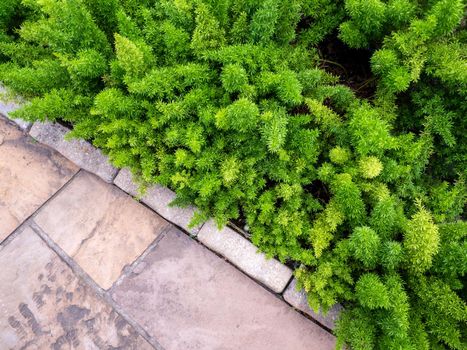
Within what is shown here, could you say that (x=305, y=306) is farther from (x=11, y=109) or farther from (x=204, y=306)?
(x=11, y=109)

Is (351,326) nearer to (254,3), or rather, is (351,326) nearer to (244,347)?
(244,347)

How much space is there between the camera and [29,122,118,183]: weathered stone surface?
3.02 meters

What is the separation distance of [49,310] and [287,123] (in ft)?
7.32

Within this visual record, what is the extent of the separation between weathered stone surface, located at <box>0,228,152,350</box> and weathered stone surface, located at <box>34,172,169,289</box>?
0.15 meters

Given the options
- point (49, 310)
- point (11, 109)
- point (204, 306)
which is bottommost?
point (49, 310)

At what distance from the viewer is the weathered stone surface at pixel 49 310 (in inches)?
106

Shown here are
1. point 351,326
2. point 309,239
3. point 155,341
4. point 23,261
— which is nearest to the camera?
point 351,326

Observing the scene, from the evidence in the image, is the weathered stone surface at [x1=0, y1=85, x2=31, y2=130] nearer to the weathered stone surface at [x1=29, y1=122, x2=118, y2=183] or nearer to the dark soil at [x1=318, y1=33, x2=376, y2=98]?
the weathered stone surface at [x1=29, y1=122, x2=118, y2=183]

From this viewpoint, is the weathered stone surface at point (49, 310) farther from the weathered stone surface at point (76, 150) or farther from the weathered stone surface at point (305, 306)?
the weathered stone surface at point (305, 306)

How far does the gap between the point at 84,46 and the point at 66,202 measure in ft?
4.14

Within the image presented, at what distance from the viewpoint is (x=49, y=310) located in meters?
2.79

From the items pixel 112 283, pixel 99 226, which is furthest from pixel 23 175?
pixel 112 283

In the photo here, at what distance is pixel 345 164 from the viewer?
258 centimetres

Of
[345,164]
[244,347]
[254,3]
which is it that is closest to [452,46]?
[345,164]
